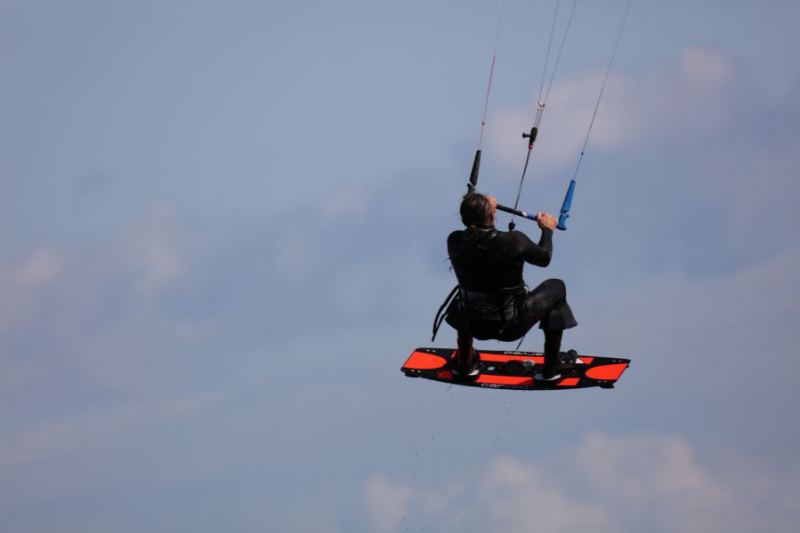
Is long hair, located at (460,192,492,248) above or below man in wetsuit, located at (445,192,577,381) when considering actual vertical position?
above

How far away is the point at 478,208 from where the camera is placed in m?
15.1

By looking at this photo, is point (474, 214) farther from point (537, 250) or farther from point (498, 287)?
point (498, 287)

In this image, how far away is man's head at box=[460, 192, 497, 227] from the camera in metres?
15.1

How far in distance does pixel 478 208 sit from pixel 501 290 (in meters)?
1.07

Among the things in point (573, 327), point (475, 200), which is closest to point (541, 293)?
point (573, 327)

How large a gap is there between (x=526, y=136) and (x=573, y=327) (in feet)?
7.62

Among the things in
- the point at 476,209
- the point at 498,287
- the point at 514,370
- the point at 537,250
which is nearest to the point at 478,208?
the point at 476,209

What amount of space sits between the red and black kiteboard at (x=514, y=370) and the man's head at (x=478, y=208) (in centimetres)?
267

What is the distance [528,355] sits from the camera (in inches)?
721

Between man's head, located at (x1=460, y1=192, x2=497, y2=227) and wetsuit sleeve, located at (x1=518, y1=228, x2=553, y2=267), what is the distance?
42 cm

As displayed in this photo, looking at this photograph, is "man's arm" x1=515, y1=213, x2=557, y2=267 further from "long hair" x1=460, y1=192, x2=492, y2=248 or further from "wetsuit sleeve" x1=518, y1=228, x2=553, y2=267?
"long hair" x1=460, y1=192, x2=492, y2=248

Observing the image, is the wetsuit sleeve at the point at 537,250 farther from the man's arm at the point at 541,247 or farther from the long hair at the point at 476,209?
the long hair at the point at 476,209

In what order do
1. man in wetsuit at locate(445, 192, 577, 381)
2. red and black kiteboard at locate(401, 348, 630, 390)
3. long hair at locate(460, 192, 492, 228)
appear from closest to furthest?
long hair at locate(460, 192, 492, 228) < man in wetsuit at locate(445, 192, 577, 381) < red and black kiteboard at locate(401, 348, 630, 390)

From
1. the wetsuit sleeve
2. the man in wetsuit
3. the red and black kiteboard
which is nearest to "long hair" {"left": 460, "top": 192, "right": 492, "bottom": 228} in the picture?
the man in wetsuit
